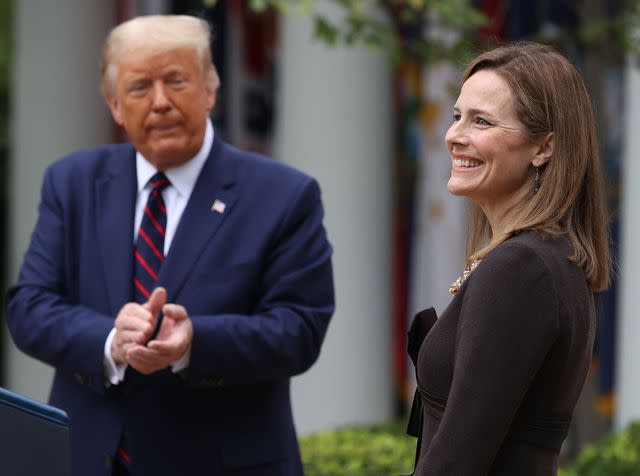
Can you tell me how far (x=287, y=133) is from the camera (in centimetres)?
873

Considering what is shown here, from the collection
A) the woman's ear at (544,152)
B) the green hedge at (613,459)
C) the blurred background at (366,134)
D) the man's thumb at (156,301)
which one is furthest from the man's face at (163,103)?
the blurred background at (366,134)

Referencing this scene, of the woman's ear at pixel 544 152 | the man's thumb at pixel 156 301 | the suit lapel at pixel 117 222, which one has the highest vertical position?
the woman's ear at pixel 544 152

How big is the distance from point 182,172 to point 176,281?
0.37 metres

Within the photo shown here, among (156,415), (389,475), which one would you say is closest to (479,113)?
(156,415)

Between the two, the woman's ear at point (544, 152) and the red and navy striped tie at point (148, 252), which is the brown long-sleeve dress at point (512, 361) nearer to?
the woman's ear at point (544, 152)

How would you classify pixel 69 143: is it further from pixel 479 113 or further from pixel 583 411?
pixel 479 113

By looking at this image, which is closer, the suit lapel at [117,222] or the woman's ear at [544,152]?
the woman's ear at [544,152]

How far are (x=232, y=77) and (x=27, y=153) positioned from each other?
1836 mm

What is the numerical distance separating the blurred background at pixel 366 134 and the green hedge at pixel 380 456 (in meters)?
1.79

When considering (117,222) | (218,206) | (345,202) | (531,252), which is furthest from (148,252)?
(345,202)

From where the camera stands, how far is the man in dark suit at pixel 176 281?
11.6 feet

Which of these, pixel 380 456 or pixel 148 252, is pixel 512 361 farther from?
pixel 380 456

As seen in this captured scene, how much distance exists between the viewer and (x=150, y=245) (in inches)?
145

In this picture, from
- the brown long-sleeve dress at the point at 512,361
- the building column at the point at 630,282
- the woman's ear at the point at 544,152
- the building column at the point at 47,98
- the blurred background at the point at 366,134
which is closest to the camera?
the brown long-sleeve dress at the point at 512,361
